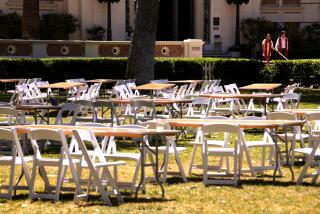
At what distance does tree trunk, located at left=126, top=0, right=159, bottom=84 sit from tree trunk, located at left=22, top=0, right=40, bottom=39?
1048 cm

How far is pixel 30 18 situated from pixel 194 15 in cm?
1604

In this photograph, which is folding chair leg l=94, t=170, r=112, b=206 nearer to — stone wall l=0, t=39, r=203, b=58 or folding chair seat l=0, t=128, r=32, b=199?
folding chair seat l=0, t=128, r=32, b=199

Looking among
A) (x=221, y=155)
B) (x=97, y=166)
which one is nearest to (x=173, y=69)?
(x=221, y=155)

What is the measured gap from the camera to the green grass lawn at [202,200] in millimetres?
9109

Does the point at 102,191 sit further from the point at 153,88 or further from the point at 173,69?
the point at 173,69

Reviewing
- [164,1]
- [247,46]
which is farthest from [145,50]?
[164,1]

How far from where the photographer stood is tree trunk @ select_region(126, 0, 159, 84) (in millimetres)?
23906

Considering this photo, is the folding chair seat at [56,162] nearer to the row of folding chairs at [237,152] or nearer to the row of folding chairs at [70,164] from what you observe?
the row of folding chairs at [70,164]

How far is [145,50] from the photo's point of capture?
24.2m

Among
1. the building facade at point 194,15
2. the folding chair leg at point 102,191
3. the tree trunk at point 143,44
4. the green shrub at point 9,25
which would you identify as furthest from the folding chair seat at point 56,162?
the building facade at point 194,15

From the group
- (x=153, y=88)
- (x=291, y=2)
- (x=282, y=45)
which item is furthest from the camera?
(x=291, y=2)

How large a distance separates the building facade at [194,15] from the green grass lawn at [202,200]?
3542cm

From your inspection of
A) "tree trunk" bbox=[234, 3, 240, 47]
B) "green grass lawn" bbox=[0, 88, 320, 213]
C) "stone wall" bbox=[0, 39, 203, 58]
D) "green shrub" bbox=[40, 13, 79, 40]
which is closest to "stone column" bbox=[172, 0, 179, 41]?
"tree trunk" bbox=[234, 3, 240, 47]

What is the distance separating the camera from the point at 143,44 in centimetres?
2411
